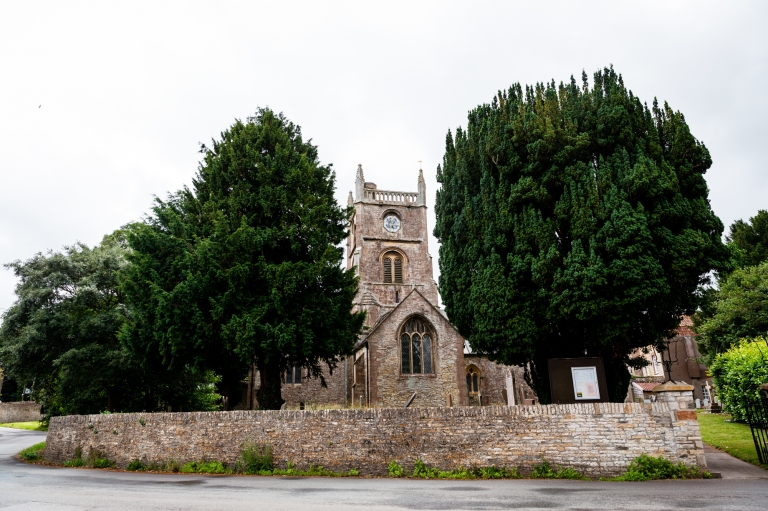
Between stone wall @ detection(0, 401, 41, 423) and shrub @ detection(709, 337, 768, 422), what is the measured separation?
195 ft

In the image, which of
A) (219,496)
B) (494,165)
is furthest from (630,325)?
(219,496)

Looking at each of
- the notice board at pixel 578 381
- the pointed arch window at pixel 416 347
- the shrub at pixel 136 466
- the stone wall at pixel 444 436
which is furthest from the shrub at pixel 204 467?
the pointed arch window at pixel 416 347

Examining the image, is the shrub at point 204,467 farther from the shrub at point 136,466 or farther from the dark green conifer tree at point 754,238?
the dark green conifer tree at point 754,238

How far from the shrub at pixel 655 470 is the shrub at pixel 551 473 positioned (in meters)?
0.77

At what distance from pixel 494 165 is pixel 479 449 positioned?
9539 mm

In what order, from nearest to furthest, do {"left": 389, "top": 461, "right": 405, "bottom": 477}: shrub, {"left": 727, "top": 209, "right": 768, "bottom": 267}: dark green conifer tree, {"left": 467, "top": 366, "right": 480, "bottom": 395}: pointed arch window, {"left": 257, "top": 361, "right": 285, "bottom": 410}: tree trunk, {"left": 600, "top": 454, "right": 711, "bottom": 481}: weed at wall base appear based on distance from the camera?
{"left": 600, "top": 454, "right": 711, "bottom": 481}: weed at wall base
{"left": 389, "top": 461, "right": 405, "bottom": 477}: shrub
{"left": 257, "top": 361, "right": 285, "bottom": 410}: tree trunk
{"left": 467, "top": 366, "right": 480, "bottom": 395}: pointed arch window
{"left": 727, "top": 209, "right": 768, "bottom": 267}: dark green conifer tree

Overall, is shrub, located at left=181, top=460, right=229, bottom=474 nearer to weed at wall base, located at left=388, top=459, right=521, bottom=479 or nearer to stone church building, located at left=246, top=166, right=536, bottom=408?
weed at wall base, located at left=388, top=459, right=521, bottom=479

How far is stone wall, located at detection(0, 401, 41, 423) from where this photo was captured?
166ft

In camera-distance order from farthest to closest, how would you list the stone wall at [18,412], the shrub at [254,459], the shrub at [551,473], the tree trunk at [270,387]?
the stone wall at [18,412] → the tree trunk at [270,387] → the shrub at [254,459] → the shrub at [551,473]

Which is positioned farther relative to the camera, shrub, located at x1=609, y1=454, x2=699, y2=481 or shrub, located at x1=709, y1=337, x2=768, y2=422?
shrub, located at x1=709, y1=337, x2=768, y2=422

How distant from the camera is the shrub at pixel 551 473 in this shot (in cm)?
1091

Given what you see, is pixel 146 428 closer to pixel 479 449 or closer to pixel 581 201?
pixel 479 449

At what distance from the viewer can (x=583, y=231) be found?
13781 mm

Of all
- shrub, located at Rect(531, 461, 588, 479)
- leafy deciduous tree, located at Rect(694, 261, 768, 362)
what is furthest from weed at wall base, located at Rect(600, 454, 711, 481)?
leafy deciduous tree, located at Rect(694, 261, 768, 362)
